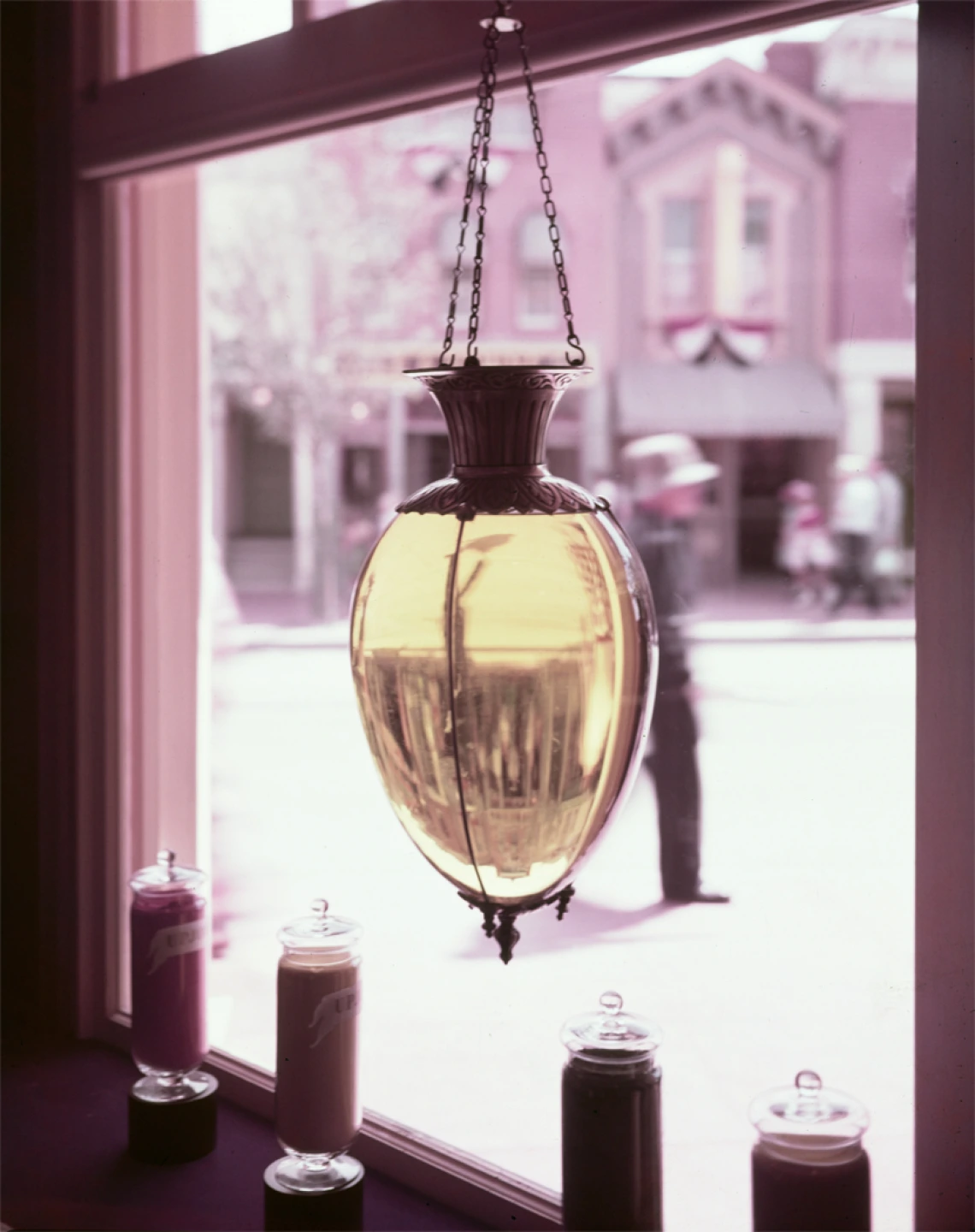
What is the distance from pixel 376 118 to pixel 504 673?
0.85m

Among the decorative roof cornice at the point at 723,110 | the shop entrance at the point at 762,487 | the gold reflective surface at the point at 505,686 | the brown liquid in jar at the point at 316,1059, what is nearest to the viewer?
the gold reflective surface at the point at 505,686

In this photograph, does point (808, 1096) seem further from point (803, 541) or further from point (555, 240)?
point (803, 541)

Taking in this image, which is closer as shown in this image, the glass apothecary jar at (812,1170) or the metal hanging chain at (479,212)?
the metal hanging chain at (479,212)

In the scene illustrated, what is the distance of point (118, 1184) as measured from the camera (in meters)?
1.20

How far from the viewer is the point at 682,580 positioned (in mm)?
2131

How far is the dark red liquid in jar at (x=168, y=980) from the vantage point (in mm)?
1238

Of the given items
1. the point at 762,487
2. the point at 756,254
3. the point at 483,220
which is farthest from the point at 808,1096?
the point at 756,254

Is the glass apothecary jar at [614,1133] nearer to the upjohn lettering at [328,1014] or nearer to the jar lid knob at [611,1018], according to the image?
the jar lid knob at [611,1018]

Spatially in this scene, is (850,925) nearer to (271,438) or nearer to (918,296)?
(918,296)

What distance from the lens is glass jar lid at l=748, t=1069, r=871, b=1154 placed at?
2.79ft

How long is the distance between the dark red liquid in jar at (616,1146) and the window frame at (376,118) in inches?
8.3

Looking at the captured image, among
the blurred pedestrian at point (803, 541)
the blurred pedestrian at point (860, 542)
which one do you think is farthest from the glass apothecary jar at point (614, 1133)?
the blurred pedestrian at point (803, 541)

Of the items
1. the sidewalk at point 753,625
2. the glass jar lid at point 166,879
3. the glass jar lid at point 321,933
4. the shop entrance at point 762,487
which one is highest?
the shop entrance at point 762,487

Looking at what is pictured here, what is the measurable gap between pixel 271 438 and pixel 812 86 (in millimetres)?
8445
